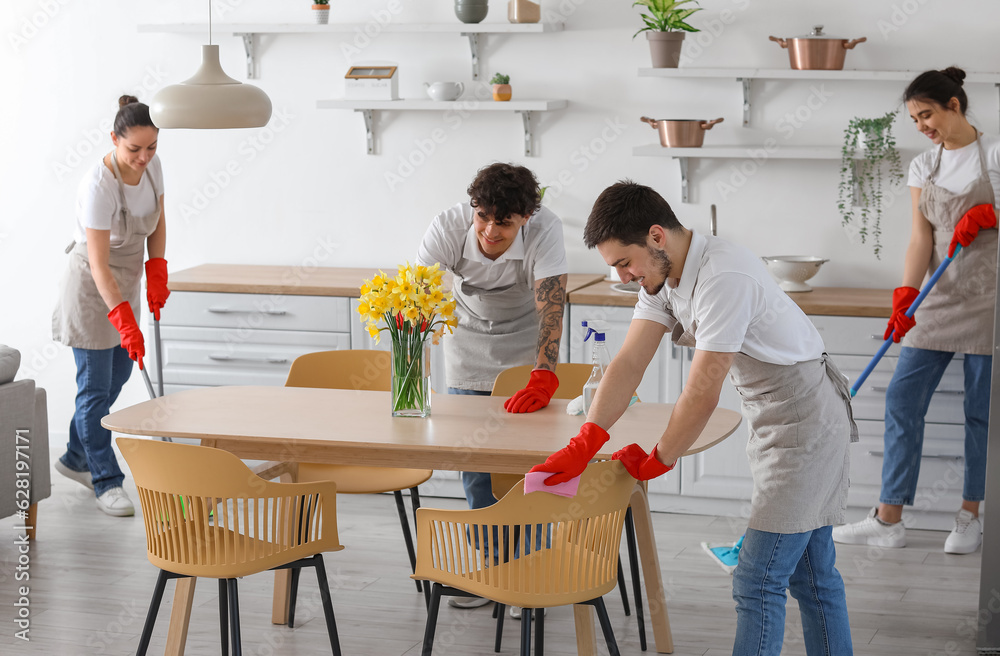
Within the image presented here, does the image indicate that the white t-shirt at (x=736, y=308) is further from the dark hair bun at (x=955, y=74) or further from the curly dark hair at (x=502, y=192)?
the dark hair bun at (x=955, y=74)

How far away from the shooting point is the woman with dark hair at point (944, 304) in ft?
11.2

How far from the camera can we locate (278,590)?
10.0 ft

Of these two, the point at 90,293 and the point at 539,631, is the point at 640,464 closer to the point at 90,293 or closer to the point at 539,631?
the point at 539,631

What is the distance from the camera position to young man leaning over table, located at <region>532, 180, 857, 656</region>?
6.76 ft

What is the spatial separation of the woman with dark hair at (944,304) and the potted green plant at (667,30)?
95 centimetres

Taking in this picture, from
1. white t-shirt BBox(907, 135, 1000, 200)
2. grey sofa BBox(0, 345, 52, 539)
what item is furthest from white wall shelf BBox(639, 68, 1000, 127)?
grey sofa BBox(0, 345, 52, 539)

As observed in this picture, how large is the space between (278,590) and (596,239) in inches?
62.4

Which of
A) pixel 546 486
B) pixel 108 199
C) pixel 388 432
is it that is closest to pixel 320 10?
pixel 108 199

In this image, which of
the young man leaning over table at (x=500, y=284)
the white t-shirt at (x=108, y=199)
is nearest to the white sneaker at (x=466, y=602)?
the young man leaning over table at (x=500, y=284)

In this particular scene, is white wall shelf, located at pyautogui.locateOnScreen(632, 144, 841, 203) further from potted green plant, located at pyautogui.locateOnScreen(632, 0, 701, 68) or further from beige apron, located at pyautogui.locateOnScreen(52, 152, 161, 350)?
beige apron, located at pyautogui.locateOnScreen(52, 152, 161, 350)

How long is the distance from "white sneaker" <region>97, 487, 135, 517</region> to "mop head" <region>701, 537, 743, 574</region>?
211 cm

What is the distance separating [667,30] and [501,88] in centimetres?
68

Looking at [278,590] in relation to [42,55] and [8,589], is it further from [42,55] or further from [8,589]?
[42,55]

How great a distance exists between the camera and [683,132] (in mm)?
4027
